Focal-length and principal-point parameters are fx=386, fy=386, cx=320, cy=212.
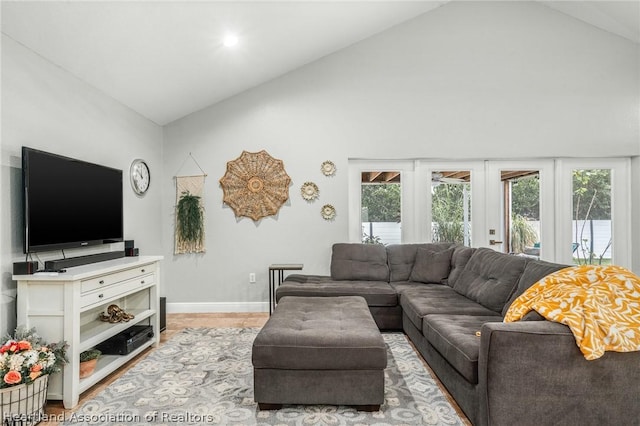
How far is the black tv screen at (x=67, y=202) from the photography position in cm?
252

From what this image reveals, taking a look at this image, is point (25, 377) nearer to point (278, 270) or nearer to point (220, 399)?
point (220, 399)

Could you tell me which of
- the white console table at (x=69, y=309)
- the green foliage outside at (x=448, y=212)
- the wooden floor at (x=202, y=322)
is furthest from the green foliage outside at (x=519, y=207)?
the white console table at (x=69, y=309)

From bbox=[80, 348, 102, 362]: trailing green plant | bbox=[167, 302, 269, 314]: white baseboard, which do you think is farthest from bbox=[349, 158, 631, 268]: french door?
bbox=[80, 348, 102, 362]: trailing green plant

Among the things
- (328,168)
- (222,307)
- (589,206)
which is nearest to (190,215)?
(222,307)

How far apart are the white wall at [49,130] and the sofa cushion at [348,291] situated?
177 cm

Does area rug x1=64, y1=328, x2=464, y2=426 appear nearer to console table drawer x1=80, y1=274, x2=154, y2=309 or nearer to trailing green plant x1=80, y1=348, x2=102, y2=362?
trailing green plant x1=80, y1=348, x2=102, y2=362

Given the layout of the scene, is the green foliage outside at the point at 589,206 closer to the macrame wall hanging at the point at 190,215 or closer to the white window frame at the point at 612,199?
the white window frame at the point at 612,199

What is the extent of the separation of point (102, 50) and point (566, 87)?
16.2 ft

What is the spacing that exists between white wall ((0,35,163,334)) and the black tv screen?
0.11m

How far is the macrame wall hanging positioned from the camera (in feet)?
15.4

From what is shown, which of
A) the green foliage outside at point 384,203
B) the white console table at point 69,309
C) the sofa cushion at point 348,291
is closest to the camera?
the white console table at point 69,309

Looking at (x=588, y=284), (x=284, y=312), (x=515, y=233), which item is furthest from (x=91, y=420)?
(x=515, y=233)

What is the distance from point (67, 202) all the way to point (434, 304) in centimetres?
293

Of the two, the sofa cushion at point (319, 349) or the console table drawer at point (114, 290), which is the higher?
the console table drawer at point (114, 290)
